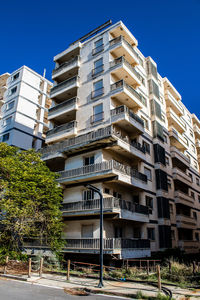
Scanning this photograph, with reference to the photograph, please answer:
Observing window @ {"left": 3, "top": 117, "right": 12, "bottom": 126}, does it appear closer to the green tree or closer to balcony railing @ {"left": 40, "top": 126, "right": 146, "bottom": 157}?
balcony railing @ {"left": 40, "top": 126, "right": 146, "bottom": 157}

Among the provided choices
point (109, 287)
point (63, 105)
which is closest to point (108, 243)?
point (109, 287)

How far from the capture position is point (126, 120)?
22406 mm

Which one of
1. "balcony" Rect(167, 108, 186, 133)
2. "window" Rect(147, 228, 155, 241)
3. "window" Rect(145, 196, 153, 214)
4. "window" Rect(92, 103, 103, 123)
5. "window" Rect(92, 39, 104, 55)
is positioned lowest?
"window" Rect(147, 228, 155, 241)

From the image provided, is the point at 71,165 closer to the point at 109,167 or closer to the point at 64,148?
the point at 64,148

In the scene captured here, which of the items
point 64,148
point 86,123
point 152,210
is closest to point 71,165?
point 64,148

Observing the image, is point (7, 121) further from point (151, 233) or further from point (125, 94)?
point (151, 233)

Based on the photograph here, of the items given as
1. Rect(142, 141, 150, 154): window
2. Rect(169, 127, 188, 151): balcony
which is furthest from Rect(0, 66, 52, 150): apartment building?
Rect(169, 127, 188, 151): balcony

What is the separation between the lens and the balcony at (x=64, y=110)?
2630cm

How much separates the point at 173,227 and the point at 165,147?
31.6 feet

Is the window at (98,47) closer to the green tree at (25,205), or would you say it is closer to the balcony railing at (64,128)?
the balcony railing at (64,128)

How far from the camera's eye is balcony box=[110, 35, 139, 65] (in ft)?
84.0

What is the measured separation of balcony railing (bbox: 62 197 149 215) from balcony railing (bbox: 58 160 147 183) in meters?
2.48

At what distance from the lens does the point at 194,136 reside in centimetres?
4672

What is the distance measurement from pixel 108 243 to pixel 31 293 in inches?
314
